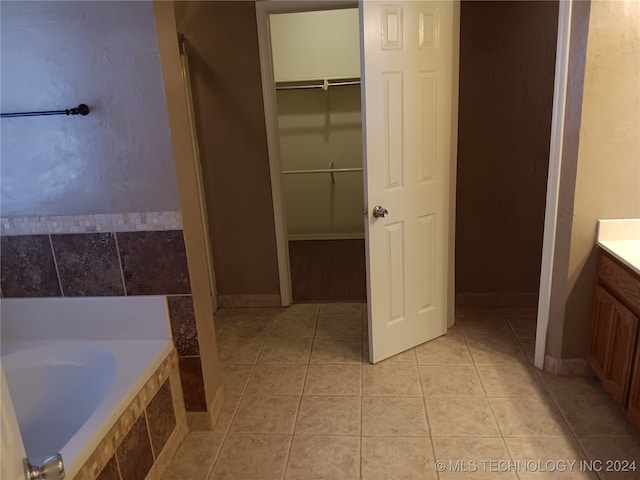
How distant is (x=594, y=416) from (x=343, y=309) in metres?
1.73

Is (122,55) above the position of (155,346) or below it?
above

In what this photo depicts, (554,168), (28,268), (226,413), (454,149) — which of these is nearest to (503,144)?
(454,149)

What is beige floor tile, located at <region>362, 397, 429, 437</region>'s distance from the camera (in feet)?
7.00

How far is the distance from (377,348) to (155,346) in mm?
1249

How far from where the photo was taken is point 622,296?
203 cm

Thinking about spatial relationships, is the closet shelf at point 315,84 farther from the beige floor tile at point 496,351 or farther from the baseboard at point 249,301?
the beige floor tile at point 496,351

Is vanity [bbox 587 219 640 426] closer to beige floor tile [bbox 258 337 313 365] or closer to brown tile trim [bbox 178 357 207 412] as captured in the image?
beige floor tile [bbox 258 337 313 365]

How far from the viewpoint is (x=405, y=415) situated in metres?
2.24

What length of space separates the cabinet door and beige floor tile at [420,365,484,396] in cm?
64

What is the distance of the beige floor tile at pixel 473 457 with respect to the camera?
186cm

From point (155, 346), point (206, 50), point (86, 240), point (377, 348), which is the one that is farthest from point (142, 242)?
point (206, 50)

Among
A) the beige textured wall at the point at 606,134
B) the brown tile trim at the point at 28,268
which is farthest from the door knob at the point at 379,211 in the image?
the brown tile trim at the point at 28,268

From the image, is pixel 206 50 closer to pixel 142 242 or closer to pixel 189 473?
pixel 142 242

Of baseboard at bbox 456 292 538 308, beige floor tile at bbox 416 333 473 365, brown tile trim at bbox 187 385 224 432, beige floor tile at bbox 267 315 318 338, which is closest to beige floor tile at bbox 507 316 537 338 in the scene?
baseboard at bbox 456 292 538 308
